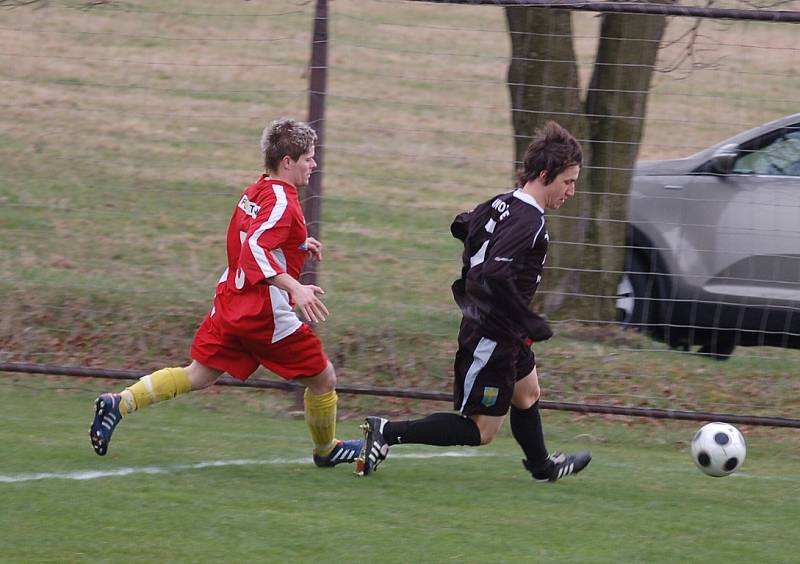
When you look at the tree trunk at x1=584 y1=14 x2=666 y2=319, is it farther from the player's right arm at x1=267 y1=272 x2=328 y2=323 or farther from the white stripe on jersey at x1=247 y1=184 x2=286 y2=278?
the player's right arm at x1=267 y1=272 x2=328 y2=323

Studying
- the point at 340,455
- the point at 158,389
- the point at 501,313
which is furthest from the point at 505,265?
the point at 158,389

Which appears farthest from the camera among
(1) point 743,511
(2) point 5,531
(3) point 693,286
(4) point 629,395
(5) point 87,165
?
(5) point 87,165

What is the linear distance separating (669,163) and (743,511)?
355 cm

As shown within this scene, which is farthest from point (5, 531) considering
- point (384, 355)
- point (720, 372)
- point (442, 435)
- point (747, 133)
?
point (747, 133)

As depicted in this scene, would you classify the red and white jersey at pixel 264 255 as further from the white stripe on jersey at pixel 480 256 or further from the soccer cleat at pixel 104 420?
the white stripe on jersey at pixel 480 256

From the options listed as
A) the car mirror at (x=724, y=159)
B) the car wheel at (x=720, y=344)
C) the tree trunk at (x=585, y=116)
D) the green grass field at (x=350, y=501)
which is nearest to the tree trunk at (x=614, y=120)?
the tree trunk at (x=585, y=116)

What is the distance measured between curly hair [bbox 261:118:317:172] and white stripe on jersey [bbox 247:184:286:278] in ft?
0.57

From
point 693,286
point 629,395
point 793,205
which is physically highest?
point 793,205

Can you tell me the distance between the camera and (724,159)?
7980 millimetres

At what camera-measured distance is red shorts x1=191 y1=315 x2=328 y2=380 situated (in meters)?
5.34

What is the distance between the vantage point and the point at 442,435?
17.5 feet

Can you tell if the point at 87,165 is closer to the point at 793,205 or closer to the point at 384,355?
the point at 384,355

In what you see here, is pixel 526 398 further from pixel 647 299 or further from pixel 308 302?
pixel 647 299

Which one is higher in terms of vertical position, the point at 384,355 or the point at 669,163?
the point at 669,163
